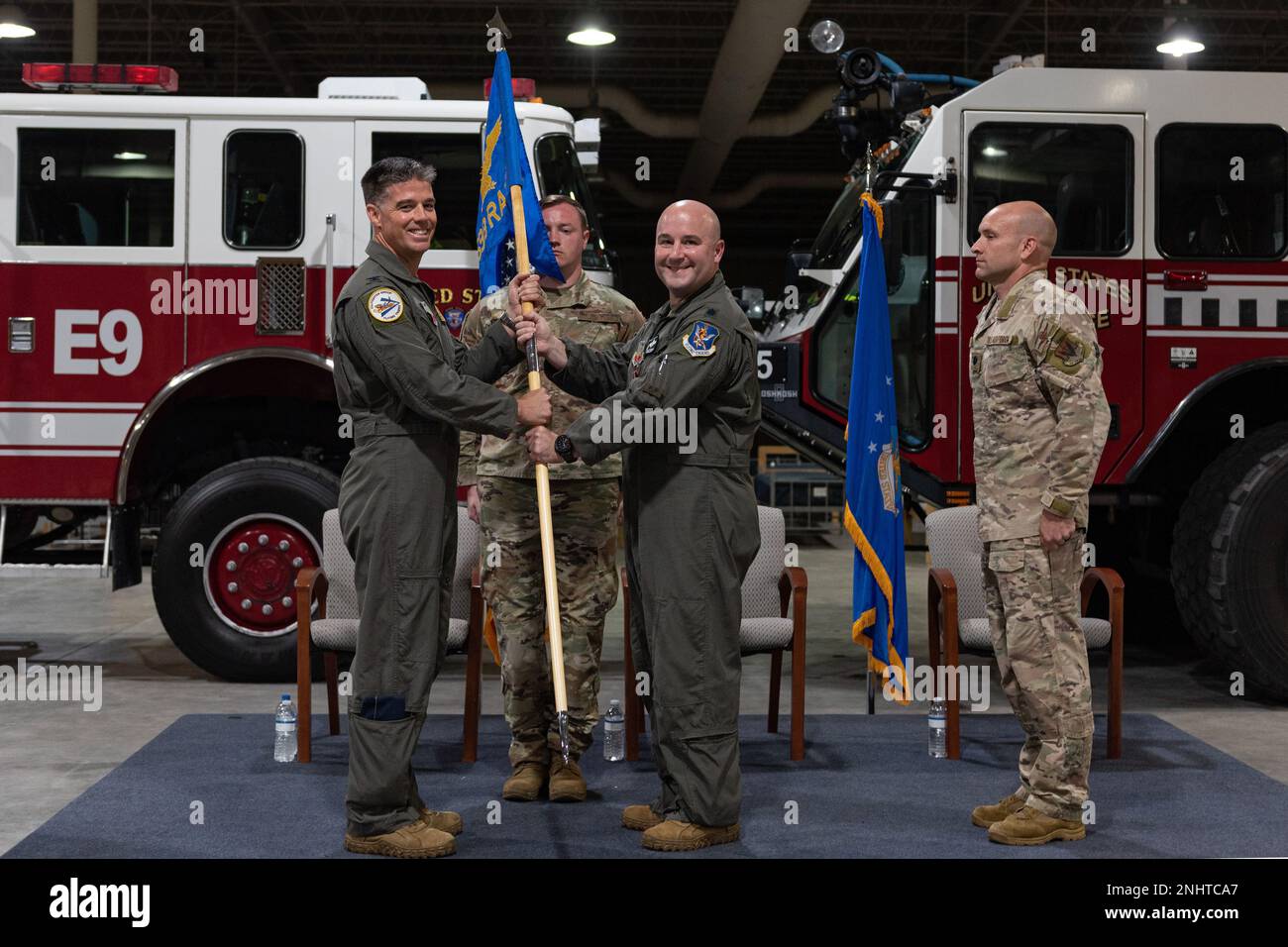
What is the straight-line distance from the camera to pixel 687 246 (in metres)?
4.14

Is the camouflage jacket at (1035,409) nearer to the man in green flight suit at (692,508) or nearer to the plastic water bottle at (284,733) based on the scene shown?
the man in green flight suit at (692,508)

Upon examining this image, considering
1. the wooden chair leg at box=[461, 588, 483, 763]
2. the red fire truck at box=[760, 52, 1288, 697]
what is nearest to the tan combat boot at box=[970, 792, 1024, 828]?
the wooden chair leg at box=[461, 588, 483, 763]

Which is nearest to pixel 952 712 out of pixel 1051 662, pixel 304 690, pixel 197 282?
pixel 1051 662

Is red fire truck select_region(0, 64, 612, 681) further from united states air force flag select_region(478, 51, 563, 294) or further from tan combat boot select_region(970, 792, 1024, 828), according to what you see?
tan combat boot select_region(970, 792, 1024, 828)

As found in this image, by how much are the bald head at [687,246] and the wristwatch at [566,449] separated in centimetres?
53

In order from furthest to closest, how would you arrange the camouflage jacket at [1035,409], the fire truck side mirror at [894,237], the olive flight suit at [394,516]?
the fire truck side mirror at [894,237] < the camouflage jacket at [1035,409] < the olive flight suit at [394,516]

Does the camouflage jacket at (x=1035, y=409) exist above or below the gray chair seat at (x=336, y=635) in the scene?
above

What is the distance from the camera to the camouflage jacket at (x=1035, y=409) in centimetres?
416

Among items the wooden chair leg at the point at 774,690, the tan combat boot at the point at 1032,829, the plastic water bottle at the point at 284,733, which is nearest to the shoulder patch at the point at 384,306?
the plastic water bottle at the point at 284,733

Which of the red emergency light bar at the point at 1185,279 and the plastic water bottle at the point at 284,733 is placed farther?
the red emergency light bar at the point at 1185,279

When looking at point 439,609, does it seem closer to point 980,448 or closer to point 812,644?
point 980,448

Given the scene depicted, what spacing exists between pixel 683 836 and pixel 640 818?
0.94 feet

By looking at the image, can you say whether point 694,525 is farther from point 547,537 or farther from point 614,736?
point 614,736
